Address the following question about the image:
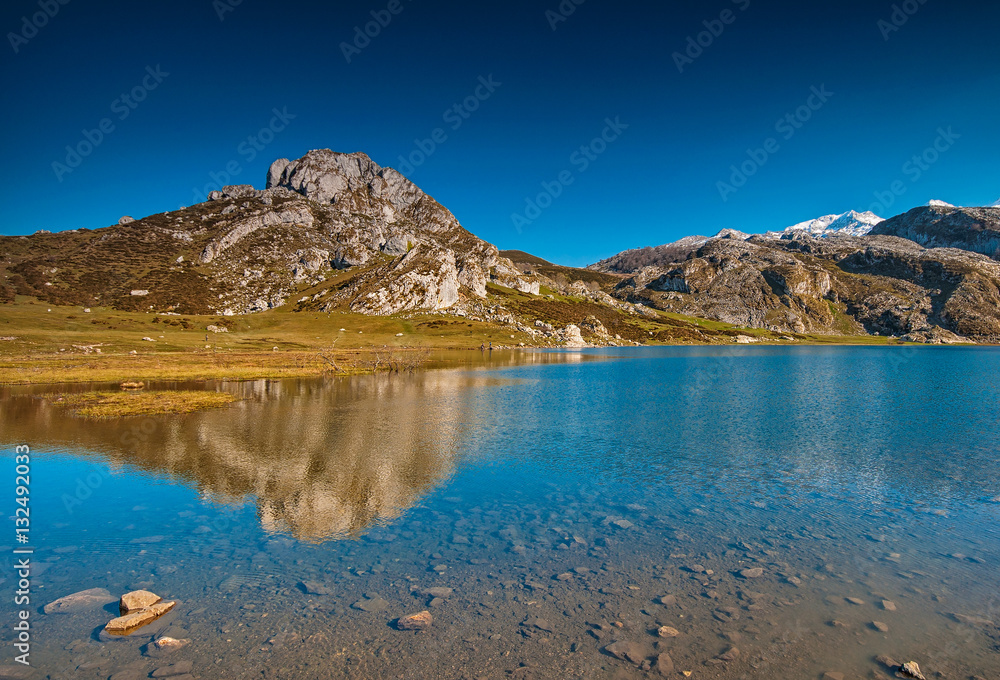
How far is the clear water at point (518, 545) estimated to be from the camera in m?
11.1

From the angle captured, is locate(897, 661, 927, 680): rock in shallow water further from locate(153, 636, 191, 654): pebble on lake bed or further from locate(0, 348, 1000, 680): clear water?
locate(153, 636, 191, 654): pebble on lake bed

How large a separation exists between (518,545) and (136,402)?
4625 cm

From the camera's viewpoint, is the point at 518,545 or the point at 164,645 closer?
the point at 164,645

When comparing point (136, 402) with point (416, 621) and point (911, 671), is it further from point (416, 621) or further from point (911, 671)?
point (911, 671)

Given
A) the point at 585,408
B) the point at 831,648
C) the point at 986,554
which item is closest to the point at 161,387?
the point at 585,408

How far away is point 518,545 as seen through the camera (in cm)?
1722

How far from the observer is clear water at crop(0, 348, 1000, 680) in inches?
436

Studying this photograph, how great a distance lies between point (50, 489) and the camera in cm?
2316

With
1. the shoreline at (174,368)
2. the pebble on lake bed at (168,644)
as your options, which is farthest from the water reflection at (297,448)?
the shoreline at (174,368)

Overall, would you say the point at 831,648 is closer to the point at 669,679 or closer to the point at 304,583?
the point at 669,679

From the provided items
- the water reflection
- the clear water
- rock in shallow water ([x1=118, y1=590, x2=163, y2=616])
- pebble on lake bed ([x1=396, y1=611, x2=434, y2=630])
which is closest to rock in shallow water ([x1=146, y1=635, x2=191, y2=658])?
the clear water

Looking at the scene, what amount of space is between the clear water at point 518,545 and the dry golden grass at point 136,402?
3.36m

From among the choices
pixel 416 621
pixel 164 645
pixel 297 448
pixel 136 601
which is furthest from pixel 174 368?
pixel 416 621

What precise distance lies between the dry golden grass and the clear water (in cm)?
336
